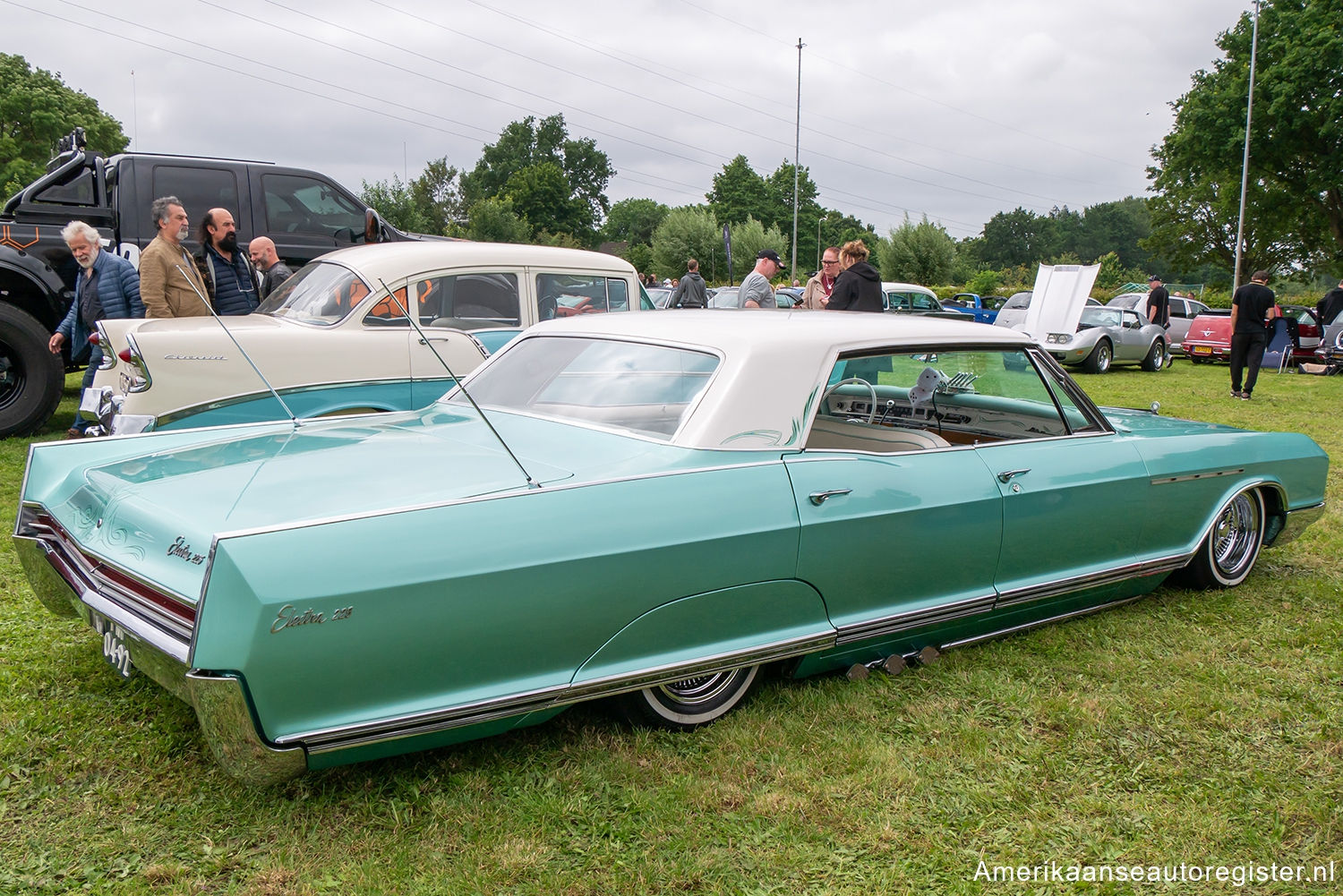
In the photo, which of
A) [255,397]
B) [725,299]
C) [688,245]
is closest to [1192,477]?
[255,397]

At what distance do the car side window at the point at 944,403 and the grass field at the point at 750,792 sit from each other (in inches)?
33.9

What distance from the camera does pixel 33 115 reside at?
4359cm

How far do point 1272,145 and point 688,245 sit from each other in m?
29.6

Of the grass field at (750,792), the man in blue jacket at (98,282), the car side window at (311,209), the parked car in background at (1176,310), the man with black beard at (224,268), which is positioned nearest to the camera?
the grass field at (750,792)

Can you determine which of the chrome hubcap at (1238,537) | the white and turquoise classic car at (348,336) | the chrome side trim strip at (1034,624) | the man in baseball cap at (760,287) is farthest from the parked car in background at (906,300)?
the chrome side trim strip at (1034,624)

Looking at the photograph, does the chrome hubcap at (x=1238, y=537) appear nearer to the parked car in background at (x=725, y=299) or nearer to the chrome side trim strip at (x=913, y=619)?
the chrome side trim strip at (x=913, y=619)

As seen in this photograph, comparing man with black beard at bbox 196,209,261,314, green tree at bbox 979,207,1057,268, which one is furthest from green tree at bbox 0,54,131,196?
green tree at bbox 979,207,1057,268

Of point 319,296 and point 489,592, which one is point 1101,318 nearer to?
point 319,296

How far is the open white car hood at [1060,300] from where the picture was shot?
15.2 meters

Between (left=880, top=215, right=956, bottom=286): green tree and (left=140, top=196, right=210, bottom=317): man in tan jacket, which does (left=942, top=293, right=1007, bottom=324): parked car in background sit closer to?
(left=880, top=215, right=956, bottom=286): green tree

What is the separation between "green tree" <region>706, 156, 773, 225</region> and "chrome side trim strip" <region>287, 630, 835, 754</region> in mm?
79807

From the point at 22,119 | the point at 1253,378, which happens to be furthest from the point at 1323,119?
the point at 22,119

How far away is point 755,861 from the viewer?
2234 millimetres

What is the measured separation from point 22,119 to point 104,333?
162 feet
